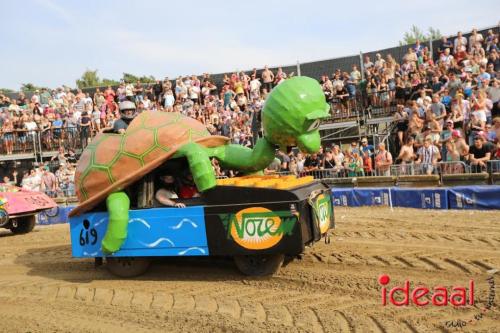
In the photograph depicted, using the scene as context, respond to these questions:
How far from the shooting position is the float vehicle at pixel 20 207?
12.3 metres

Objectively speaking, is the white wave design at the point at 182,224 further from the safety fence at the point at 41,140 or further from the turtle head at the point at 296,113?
the safety fence at the point at 41,140

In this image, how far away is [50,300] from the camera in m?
6.29

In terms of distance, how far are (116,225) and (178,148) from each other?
1.28m

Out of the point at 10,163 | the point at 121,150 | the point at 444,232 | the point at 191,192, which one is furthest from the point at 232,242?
the point at 10,163

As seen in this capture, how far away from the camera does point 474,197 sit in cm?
1073

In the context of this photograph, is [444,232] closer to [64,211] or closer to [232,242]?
[232,242]

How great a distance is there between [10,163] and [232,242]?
19.1 m

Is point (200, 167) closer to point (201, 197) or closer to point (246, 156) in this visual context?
point (201, 197)

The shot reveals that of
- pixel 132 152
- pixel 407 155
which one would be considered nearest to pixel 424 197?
pixel 407 155

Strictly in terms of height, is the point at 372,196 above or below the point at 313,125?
below

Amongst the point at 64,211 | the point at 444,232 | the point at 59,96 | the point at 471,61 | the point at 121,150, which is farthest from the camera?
the point at 59,96

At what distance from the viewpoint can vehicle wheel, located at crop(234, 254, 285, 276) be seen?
6.39 m

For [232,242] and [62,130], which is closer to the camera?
[232,242]

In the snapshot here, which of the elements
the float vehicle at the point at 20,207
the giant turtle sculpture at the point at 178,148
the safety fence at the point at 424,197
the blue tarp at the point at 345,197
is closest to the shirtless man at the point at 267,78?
the safety fence at the point at 424,197
